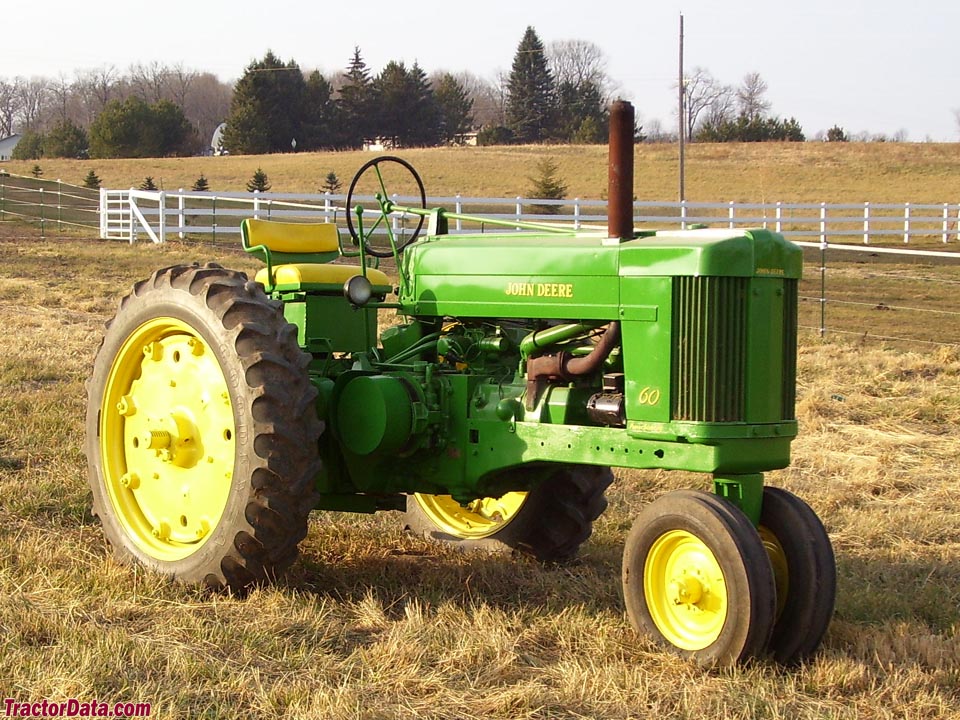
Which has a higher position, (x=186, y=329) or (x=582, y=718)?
(x=186, y=329)

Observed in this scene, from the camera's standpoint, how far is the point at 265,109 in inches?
2488

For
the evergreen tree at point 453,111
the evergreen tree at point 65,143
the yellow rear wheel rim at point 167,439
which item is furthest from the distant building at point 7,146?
the yellow rear wheel rim at point 167,439

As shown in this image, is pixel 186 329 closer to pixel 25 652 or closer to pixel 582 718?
pixel 25 652

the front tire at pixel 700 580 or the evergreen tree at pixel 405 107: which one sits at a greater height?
the evergreen tree at pixel 405 107

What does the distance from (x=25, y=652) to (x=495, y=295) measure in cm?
225

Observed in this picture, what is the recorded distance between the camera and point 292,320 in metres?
5.96

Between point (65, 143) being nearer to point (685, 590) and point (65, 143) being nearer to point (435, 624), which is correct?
point (435, 624)

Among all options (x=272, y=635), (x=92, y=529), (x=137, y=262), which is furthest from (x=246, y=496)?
(x=137, y=262)

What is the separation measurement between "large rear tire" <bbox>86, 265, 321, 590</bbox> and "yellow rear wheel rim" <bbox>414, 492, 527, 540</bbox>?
125 centimetres

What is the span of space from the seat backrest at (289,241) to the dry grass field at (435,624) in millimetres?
1344

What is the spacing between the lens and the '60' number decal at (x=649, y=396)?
455cm

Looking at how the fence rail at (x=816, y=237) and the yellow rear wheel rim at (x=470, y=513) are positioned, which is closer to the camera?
the yellow rear wheel rim at (x=470, y=513)

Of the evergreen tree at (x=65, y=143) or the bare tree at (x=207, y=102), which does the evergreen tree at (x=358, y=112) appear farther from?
the bare tree at (x=207, y=102)

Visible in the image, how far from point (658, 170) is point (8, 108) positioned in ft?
230
